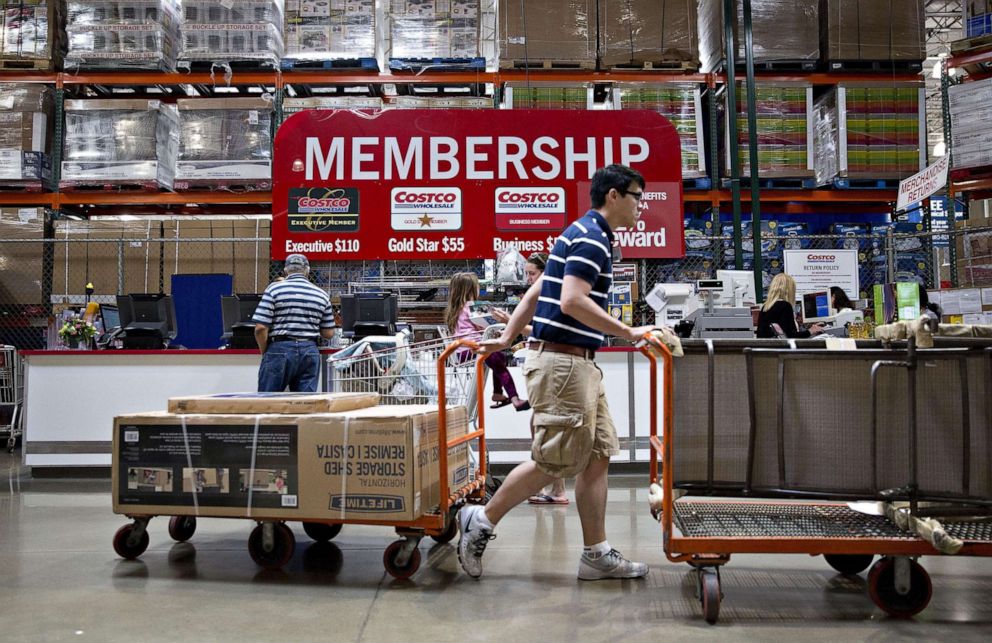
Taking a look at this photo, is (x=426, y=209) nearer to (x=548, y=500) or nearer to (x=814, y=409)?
(x=548, y=500)

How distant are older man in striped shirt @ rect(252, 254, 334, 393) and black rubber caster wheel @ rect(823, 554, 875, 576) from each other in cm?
358

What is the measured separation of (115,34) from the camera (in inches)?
372

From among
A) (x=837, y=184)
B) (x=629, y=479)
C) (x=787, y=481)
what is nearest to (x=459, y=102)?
(x=837, y=184)

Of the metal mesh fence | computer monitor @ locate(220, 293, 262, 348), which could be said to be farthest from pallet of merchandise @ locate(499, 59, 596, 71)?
computer monitor @ locate(220, 293, 262, 348)

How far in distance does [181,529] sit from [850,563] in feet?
11.2

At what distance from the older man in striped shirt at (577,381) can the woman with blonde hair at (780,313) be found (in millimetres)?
3465

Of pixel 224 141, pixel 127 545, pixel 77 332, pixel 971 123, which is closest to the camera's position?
pixel 127 545

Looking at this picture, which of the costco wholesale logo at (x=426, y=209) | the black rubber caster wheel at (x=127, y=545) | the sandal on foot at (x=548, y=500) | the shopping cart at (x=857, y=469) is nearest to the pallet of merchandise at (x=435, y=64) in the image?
the costco wholesale logo at (x=426, y=209)

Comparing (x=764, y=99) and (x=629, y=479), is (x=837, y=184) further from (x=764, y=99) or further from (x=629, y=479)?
(x=629, y=479)

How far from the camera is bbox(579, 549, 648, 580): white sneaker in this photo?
3.26 metres

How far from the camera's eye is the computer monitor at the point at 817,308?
717cm

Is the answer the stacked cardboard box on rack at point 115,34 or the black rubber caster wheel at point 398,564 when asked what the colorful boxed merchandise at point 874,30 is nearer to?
the stacked cardboard box on rack at point 115,34

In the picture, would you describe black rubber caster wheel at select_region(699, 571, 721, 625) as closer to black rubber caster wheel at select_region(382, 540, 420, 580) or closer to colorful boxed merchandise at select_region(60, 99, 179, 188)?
black rubber caster wheel at select_region(382, 540, 420, 580)

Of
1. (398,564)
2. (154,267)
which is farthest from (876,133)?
(154,267)
